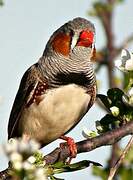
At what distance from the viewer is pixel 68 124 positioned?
4926 millimetres

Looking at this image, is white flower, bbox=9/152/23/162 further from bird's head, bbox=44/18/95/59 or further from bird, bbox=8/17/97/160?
bird's head, bbox=44/18/95/59

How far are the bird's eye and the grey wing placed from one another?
24.1 inches

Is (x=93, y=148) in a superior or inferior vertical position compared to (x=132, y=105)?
inferior

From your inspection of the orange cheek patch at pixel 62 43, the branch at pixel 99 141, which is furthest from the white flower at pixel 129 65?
the orange cheek patch at pixel 62 43

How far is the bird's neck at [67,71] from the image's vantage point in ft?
15.3

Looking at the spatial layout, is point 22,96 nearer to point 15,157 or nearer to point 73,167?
point 73,167

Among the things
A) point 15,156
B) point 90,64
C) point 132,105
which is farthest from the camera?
point 90,64

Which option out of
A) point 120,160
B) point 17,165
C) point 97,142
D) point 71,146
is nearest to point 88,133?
point 97,142

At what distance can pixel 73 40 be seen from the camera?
482 cm

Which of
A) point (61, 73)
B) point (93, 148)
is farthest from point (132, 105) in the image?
point (61, 73)

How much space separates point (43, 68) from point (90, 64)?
1.51ft

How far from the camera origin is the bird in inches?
182

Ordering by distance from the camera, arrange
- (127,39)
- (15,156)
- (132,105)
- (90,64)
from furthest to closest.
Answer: (90,64) < (127,39) < (132,105) < (15,156)

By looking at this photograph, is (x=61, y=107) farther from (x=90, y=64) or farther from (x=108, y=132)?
(x=108, y=132)
